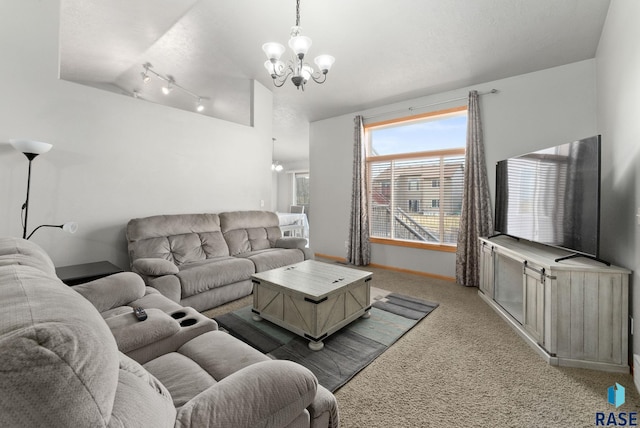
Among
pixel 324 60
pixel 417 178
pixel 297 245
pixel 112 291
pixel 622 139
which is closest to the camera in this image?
pixel 112 291

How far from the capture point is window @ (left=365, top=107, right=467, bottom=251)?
414 cm

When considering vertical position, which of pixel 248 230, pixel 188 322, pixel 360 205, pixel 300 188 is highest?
pixel 300 188

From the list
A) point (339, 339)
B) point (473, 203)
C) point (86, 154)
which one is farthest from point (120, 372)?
point (473, 203)

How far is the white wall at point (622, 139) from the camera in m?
1.91

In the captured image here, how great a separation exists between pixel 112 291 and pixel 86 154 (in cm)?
191

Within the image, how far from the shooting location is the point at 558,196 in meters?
2.38

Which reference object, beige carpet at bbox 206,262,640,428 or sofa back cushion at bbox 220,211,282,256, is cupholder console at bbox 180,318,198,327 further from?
sofa back cushion at bbox 220,211,282,256

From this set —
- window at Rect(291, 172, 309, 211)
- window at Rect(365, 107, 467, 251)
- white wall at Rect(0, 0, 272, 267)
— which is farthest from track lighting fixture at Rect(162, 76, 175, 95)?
window at Rect(291, 172, 309, 211)

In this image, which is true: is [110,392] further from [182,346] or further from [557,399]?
[557,399]

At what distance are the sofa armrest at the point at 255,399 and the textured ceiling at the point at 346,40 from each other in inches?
132

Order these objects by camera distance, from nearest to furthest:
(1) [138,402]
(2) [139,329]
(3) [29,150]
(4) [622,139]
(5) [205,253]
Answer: (1) [138,402], (2) [139,329], (4) [622,139], (3) [29,150], (5) [205,253]

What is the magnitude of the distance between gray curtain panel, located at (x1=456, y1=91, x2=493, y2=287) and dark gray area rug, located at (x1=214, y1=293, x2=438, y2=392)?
107 centimetres

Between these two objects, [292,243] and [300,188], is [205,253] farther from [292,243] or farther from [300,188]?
[300,188]

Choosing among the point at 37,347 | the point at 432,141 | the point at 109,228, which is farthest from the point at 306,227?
the point at 37,347
